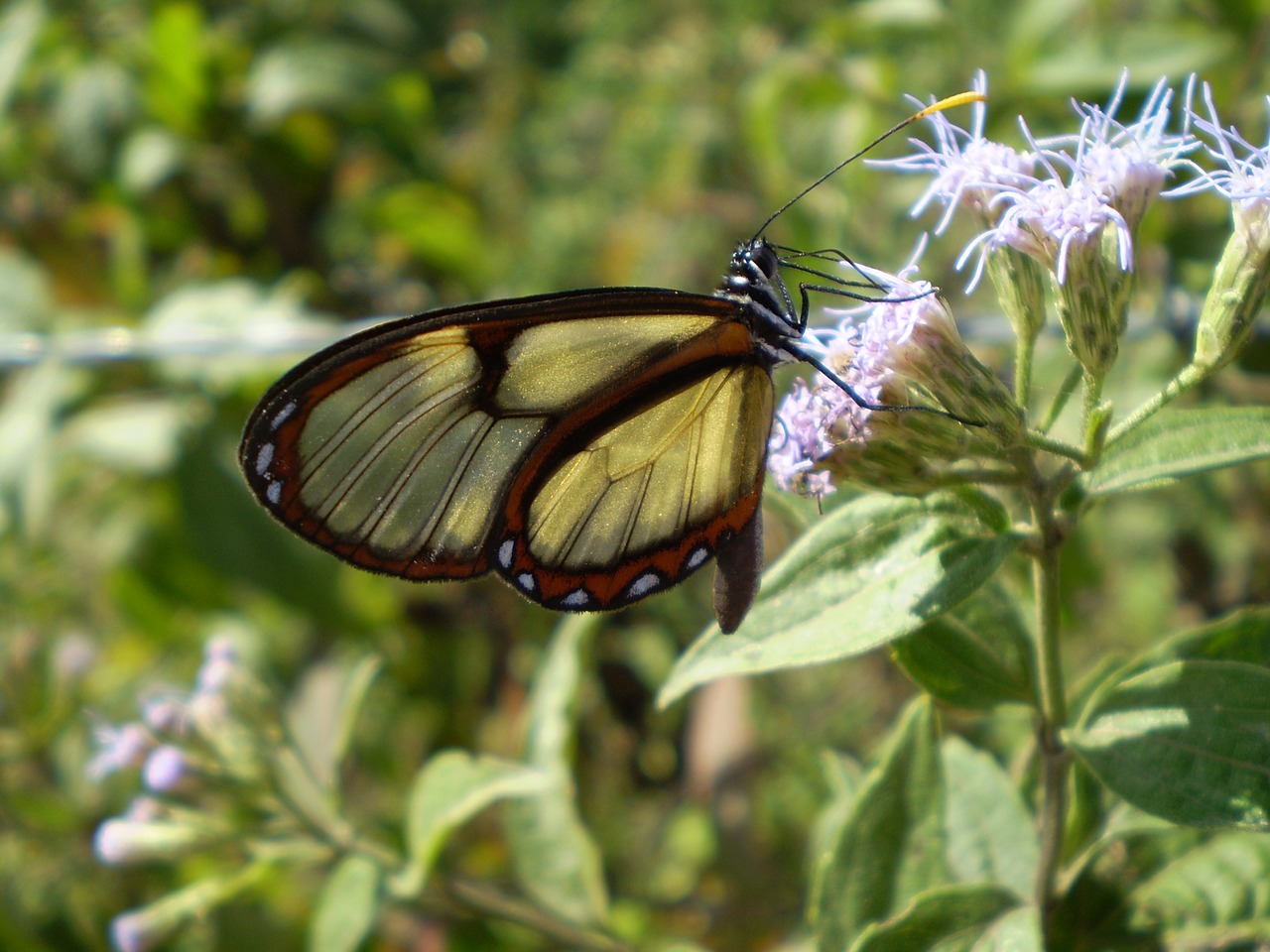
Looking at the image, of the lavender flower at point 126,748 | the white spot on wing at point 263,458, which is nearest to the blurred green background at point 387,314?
the lavender flower at point 126,748

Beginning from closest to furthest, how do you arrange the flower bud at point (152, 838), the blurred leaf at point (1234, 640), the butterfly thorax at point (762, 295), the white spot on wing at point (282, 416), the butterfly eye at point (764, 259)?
the blurred leaf at point (1234, 640), the white spot on wing at point (282, 416), the butterfly thorax at point (762, 295), the butterfly eye at point (764, 259), the flower bud at point (152, 838)

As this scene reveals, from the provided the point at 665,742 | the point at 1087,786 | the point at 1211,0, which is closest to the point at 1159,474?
the point at 1087,786

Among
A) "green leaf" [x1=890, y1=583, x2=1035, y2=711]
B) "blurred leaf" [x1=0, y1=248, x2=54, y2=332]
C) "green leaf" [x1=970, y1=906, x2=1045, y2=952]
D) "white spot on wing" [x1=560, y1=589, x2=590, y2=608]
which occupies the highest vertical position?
"blurred leaf" [x1=0, y1=248, x2=54, y2=332]

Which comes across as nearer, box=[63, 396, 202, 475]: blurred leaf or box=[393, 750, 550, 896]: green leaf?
box=[393, 750, 550, 896]: green leaf

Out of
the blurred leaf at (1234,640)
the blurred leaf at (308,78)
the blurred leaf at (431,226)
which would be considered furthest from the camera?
the blurred leaf at (431,226)

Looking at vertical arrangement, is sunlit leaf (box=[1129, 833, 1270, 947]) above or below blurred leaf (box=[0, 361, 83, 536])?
below

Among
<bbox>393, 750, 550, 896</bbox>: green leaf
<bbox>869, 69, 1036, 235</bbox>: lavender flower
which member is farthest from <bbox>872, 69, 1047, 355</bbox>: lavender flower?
<bbox>393, 750, 550, 896</bbox>: green leaf

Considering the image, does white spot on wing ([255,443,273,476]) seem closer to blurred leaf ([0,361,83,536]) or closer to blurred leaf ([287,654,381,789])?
blurred leaf ([287,654,381,789])

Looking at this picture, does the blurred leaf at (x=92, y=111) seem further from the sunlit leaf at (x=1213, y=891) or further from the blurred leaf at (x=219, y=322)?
the sunlit leaf at (x=1213, y=891)
